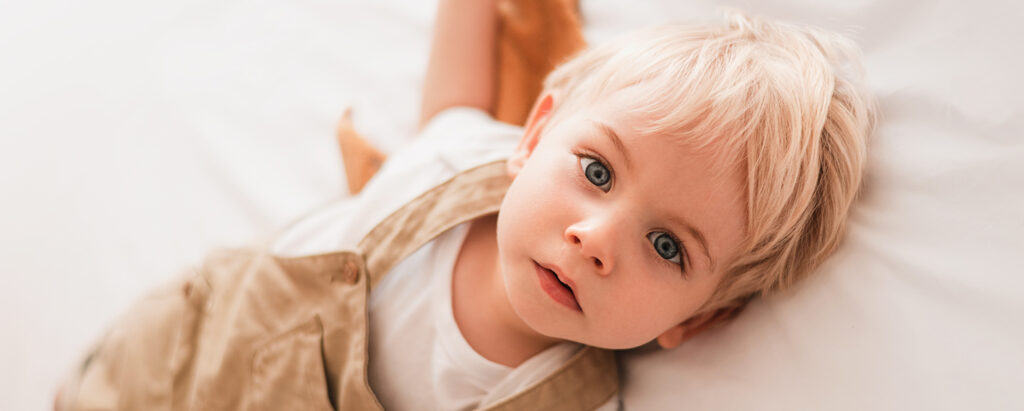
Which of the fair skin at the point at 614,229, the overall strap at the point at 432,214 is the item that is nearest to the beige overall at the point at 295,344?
the overall strap at the point at 432,214

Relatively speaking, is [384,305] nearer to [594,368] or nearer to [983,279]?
[594,368]

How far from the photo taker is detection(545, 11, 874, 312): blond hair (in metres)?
0.68

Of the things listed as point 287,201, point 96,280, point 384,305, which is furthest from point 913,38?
point 96,280

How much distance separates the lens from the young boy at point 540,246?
68cm

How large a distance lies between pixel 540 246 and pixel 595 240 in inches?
2.6

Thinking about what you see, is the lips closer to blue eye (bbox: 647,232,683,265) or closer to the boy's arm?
blue eye (bbox: 647,232,683,265)

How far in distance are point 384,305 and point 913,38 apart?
25.3 inches

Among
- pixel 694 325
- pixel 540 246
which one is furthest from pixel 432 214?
pixel 694 325

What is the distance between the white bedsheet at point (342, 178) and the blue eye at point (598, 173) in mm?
237

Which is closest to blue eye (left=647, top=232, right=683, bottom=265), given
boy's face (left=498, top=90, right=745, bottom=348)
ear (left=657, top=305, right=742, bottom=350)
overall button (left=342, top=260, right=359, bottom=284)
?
boy's face (left=498, top=90, right=745, bottom=348)

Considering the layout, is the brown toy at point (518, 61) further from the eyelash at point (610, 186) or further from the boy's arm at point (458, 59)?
the eyelash at point (610, 186)

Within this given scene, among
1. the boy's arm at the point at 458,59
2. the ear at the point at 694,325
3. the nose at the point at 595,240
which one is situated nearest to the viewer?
→ the nose at the point at 595,240

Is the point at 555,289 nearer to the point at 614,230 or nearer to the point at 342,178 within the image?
the point at 614,230

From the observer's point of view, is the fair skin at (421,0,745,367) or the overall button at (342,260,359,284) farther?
the overall button at (342,260,359,284)
